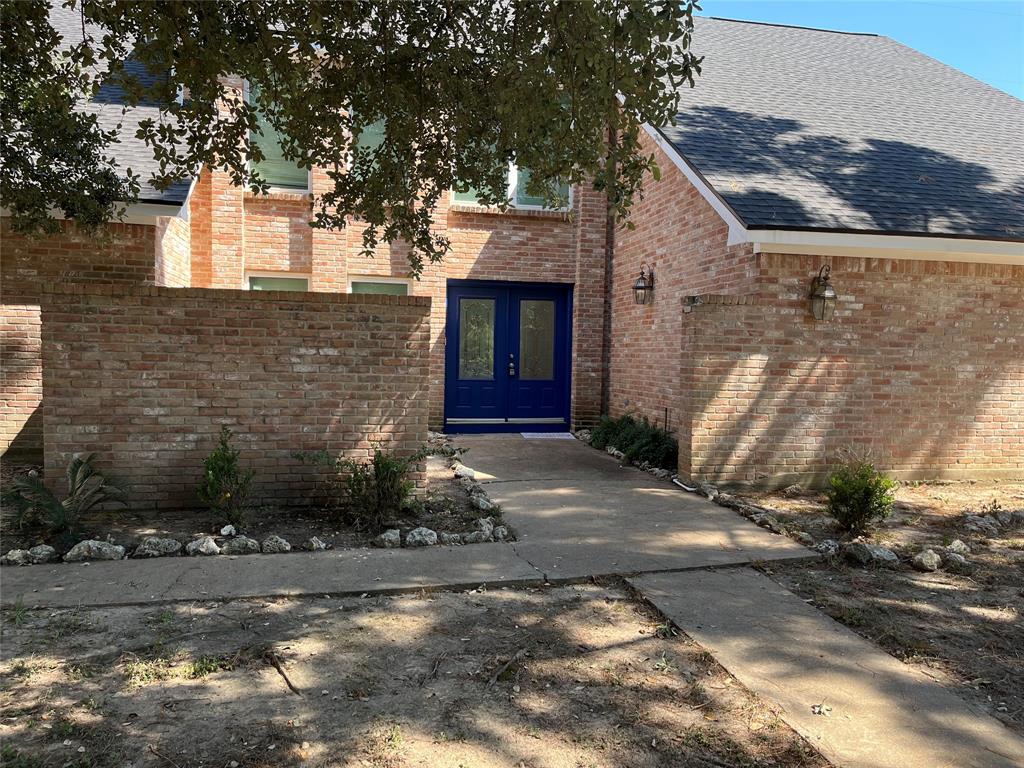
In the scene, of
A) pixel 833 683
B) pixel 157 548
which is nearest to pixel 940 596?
pixel 833 683

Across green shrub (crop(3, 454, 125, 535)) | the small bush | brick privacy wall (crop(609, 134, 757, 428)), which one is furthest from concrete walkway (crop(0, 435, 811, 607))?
brick privacy wall (crop(609, 134, 757, 428))

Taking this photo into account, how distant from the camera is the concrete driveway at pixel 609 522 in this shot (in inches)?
200

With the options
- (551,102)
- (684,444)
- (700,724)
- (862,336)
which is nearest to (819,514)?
(684,444)

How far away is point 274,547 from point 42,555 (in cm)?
154

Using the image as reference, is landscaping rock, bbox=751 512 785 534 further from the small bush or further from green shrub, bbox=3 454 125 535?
green shrub, bbox=3 454 125 535

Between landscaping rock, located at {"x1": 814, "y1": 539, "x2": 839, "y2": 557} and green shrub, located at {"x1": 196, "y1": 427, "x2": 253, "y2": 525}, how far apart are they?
4.59 meters

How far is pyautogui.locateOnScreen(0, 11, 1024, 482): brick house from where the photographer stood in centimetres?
736

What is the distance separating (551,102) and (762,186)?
4.70m

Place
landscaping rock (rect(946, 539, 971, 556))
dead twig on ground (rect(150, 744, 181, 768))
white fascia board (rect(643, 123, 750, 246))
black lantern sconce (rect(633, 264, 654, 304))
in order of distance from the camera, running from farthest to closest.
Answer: black lantern sconce (rect(633, 264, 654, 304)) → white fascia board (rect(643, 123, 750, 246)) → landscaping rock (rect(946, 539, 971, 556)) → dead twig on ground (rect(150, 744, 181, 768))

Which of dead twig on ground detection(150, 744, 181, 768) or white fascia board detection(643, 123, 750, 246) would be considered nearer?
dead twig on ground detection(150, 744, 181, 768)

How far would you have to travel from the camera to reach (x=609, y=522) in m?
6.11

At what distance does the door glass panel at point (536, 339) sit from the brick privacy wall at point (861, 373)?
4685 mm

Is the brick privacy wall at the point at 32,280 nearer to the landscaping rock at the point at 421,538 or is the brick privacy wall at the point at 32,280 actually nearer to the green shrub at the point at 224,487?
the green shrub at the point at 224,487

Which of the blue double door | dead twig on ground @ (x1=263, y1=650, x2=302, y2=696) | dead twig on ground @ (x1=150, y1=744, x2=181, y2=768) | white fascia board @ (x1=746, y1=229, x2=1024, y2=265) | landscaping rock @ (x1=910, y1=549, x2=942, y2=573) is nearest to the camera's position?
dead twig on ground @ (x1=150, y1=744, x2=181, y2=768)
